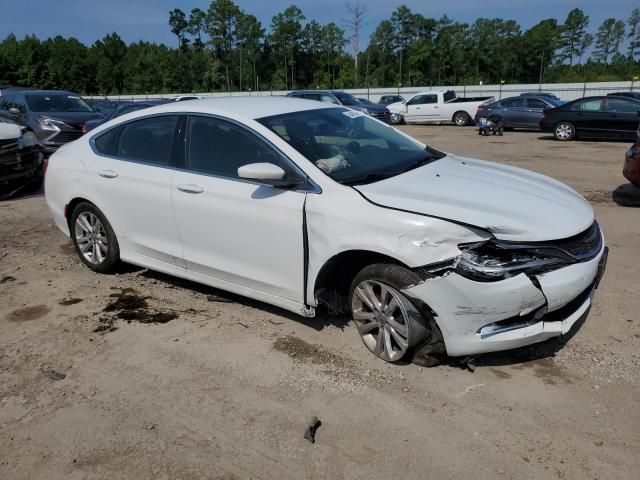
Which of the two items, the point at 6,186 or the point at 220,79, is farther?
the point at 220,79

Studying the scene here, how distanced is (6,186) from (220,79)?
80.0 meters

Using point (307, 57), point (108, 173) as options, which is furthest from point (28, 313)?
point (307, 57)

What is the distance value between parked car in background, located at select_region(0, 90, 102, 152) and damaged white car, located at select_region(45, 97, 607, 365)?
838cm

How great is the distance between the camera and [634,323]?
3.93 metres

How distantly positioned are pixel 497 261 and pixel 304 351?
4.83 ft

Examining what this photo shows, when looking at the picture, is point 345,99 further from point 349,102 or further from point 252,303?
point 252,303

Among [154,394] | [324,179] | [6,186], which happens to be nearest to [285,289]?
[324,179]

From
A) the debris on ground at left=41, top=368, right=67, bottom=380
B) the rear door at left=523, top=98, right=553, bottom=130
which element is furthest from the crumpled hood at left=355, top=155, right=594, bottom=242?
the rear door at left=523, top=98, right=553, bottom=130

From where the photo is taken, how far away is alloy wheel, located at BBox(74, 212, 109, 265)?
5.10m

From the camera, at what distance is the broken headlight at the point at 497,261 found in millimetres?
2979

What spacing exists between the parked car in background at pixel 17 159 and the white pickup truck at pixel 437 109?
19098 millimetres

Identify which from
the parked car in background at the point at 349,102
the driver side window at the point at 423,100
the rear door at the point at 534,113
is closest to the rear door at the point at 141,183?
the parked car in background at the point at 349,102

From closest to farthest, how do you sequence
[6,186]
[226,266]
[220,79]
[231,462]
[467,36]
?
[231,462]
[226,266]
[6,186]
[467,36]
[220,79]

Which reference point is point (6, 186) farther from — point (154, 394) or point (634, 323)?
point (634, 323)
